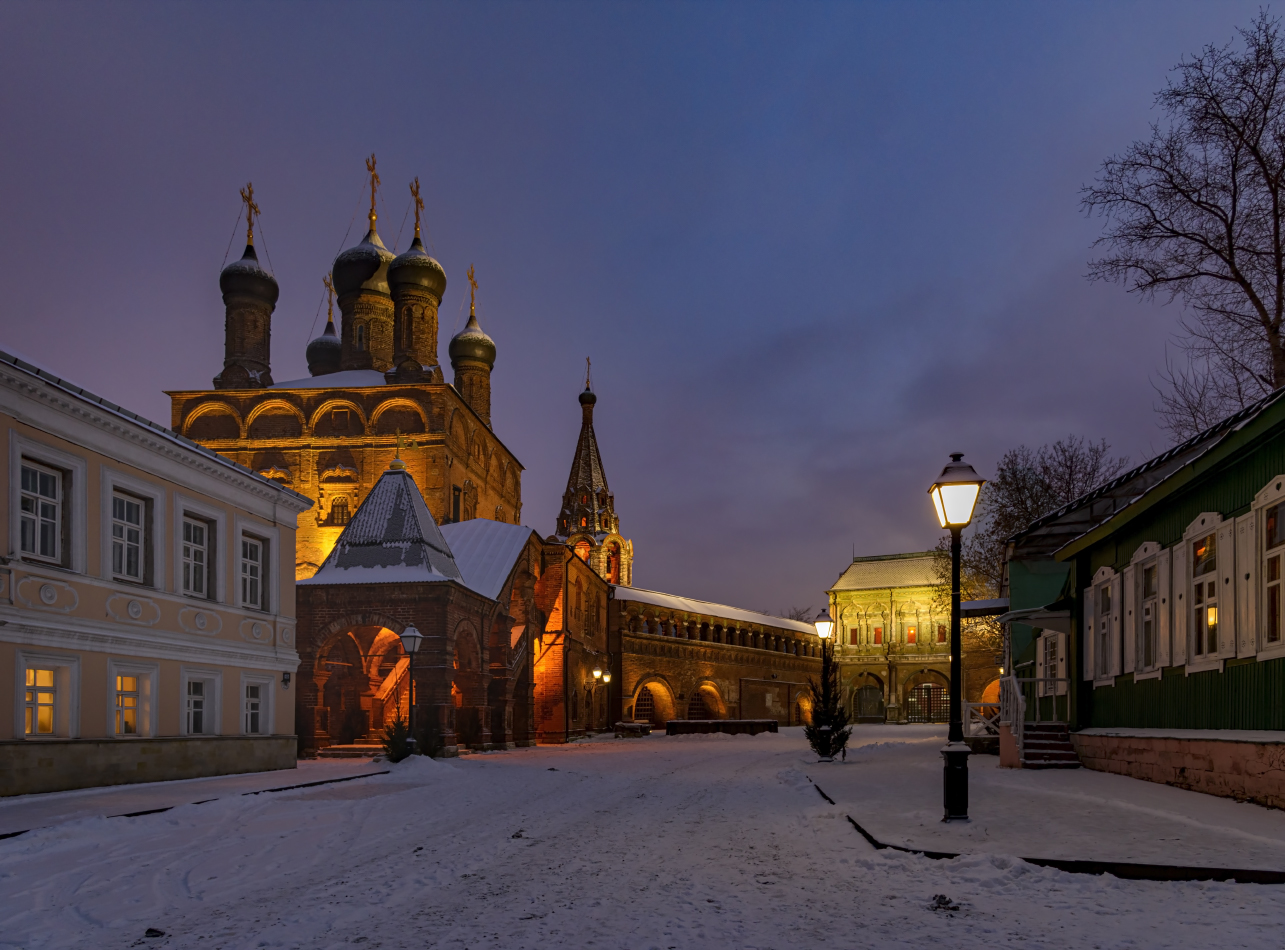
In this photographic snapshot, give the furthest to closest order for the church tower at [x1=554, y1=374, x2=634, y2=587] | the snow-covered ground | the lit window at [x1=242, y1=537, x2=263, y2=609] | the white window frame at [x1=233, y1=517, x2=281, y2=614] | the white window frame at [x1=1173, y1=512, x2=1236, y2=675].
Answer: the church tower at [x1=554, y1=374, x2=634, y2=587] → the white window frame at [x1=233, y1=517, x2=281, y2=614] → the lit window at [x1=242, y1=537, x2=263, y2=609] → the white window frame at [x1=1173, y1=512, x2=1236, y2=675] → the snow-covered ground

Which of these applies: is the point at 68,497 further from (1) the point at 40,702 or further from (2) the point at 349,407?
(2) the point at 349,407

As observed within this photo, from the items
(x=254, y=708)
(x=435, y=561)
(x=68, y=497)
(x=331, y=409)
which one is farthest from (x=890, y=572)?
(x=68, y=497)

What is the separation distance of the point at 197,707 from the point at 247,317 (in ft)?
111

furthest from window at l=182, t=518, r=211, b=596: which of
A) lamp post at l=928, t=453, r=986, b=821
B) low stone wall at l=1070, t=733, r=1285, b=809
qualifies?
low stone wall at l=1070, t=733, r=1285, b=809

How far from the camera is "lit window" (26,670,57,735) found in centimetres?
1418

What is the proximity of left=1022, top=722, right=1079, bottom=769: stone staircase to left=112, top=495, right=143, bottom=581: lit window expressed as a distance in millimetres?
14240

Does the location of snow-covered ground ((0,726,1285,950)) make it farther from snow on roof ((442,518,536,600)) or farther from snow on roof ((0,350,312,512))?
snow on roof ((442,518,536,600))

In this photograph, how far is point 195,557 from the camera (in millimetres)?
18516

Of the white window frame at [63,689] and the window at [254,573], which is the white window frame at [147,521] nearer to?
the white window frame at [63,689]


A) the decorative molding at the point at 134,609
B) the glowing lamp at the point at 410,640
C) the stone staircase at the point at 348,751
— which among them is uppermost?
the decorative molding at the point at 134,609

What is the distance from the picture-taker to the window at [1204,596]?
38.9ft

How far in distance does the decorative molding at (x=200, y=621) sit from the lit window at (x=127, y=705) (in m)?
1.48

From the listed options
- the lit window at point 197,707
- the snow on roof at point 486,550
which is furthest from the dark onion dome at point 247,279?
the lit window at point 197,707

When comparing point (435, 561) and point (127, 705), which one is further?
point (435, 561)
